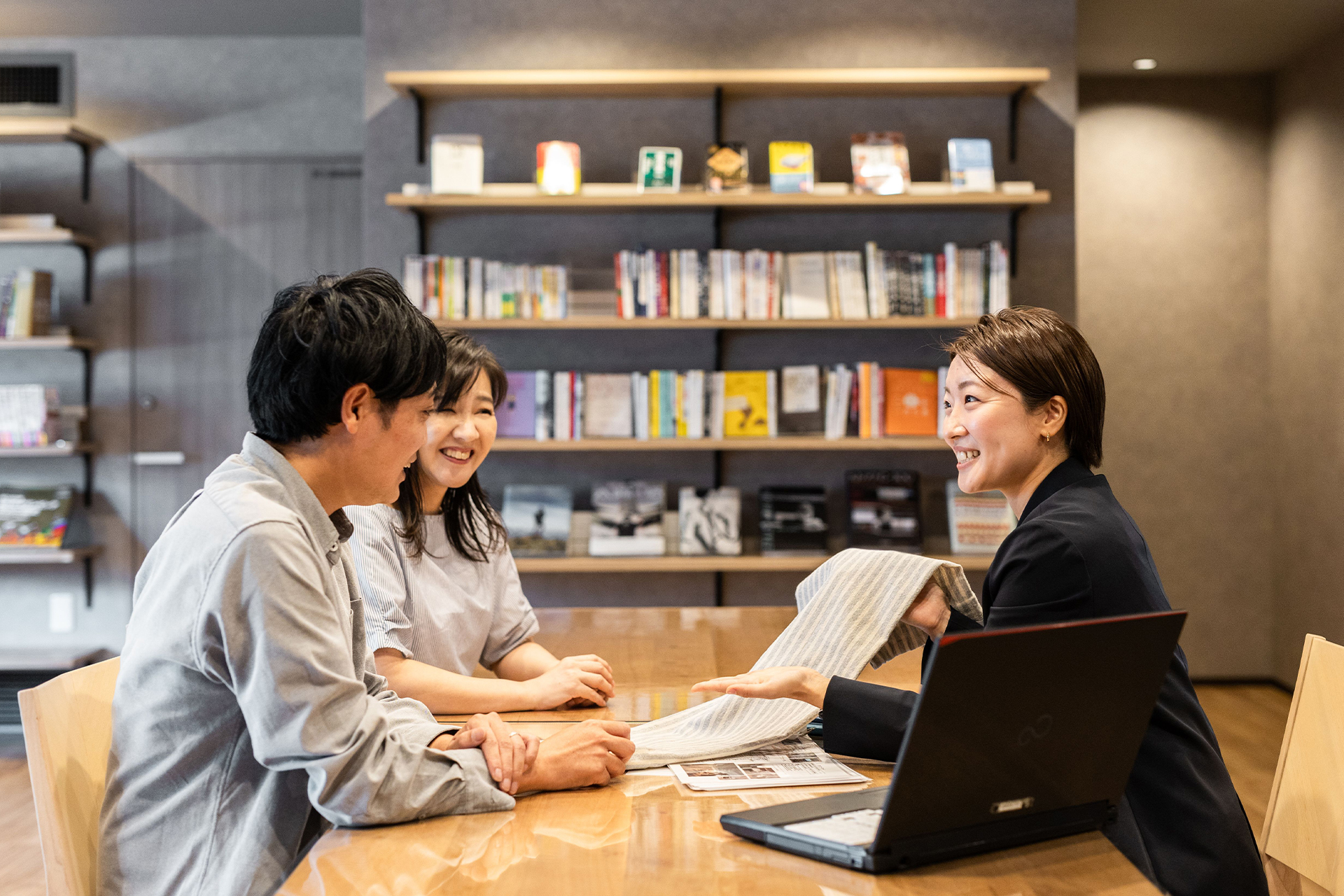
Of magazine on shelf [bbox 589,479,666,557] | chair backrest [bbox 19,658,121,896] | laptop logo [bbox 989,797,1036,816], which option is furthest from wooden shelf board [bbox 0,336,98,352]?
laptop logo [bbox 989,797,1036,816]

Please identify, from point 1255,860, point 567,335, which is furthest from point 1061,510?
point 567,335

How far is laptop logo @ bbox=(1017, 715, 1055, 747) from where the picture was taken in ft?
2.98

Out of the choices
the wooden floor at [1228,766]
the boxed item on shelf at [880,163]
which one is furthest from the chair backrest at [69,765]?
the boxed item on shelf at [880,163]

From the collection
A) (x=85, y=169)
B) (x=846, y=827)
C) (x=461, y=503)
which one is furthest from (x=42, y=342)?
(x=846, y=827)

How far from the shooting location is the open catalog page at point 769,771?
3.84 feet

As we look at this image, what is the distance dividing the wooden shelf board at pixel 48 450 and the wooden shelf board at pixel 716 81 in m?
2.15

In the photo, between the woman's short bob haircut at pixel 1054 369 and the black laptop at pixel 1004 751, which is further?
the woman's short bob haircut at pixel 1054 369

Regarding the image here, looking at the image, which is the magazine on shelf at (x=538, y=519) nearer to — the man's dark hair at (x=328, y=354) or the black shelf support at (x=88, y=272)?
the black shelf support at (x=88, y=272)

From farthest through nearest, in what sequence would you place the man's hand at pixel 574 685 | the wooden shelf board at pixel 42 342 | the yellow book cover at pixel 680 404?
the wooden shelf board at pixel 42 342
the yellow book cover at pixel 680 404
the man's hand at pixel 574 685

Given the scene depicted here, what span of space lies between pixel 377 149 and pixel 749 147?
4.65ft

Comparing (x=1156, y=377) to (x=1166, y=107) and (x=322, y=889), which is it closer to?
(x=1166, y=107)

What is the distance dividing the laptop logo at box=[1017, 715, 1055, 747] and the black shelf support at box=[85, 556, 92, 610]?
15.5 feet

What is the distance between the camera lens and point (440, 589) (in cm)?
182

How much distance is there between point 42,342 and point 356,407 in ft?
12.9
